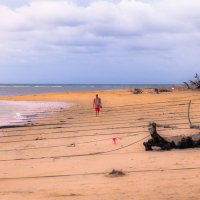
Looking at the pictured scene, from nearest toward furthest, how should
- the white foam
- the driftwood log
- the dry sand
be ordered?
the dry sand < the driftwood log < the white foam

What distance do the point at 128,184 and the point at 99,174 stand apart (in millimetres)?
1074

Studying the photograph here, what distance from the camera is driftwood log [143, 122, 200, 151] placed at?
966cm

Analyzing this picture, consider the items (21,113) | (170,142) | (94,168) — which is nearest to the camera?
(94,168)

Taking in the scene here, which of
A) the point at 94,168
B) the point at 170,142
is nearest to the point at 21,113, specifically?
the point at 170,142

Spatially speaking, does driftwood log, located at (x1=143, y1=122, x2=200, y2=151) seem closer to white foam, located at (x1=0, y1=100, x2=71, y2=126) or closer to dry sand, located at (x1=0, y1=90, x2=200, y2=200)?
dry sand, located at (x1=0, y1=90, x2=200, y2=200)

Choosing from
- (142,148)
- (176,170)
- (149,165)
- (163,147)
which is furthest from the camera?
(142,148)

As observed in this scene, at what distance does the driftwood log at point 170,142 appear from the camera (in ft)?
31.7

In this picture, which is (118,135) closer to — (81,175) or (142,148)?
(142,148)

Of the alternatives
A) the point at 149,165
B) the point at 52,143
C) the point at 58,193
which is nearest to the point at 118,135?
the point at 52,143

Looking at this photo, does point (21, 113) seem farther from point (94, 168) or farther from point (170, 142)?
point (94, 168)

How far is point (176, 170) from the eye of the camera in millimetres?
7828

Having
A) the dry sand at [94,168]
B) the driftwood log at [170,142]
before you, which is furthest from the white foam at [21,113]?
the driftwood log at [170,142]

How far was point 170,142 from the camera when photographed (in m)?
9.83

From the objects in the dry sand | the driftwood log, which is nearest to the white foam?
the dry sand
